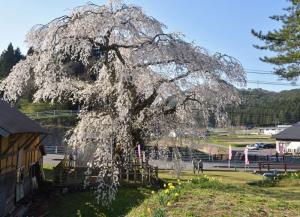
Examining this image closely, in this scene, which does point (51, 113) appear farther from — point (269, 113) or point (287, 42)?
point (269, 113)

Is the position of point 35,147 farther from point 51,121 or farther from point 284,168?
point 51,121

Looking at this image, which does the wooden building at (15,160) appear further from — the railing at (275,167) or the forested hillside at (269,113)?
the forested hillside at (269,113)

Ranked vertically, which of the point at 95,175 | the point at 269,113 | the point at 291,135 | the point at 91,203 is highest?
the point at 269,113

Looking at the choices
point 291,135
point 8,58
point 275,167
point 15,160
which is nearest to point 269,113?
→ point 8,58

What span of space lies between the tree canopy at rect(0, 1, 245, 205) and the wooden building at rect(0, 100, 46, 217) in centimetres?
165

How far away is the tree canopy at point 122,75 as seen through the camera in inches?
632

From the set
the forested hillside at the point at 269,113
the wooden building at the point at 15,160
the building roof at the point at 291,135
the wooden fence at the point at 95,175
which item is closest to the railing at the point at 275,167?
the building roof at the point at 291,135

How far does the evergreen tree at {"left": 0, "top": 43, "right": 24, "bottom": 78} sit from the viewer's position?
219ft

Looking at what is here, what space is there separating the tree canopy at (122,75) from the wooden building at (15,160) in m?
1.65

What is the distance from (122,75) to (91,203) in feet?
19.1

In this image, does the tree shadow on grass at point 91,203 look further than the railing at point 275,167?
No

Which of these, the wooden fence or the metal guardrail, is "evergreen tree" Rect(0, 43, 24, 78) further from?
the wooden fence

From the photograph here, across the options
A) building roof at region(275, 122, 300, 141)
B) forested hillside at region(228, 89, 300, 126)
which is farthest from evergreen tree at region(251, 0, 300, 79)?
forested hillside at region(228, 89, 300, 126)

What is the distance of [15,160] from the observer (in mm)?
17656
